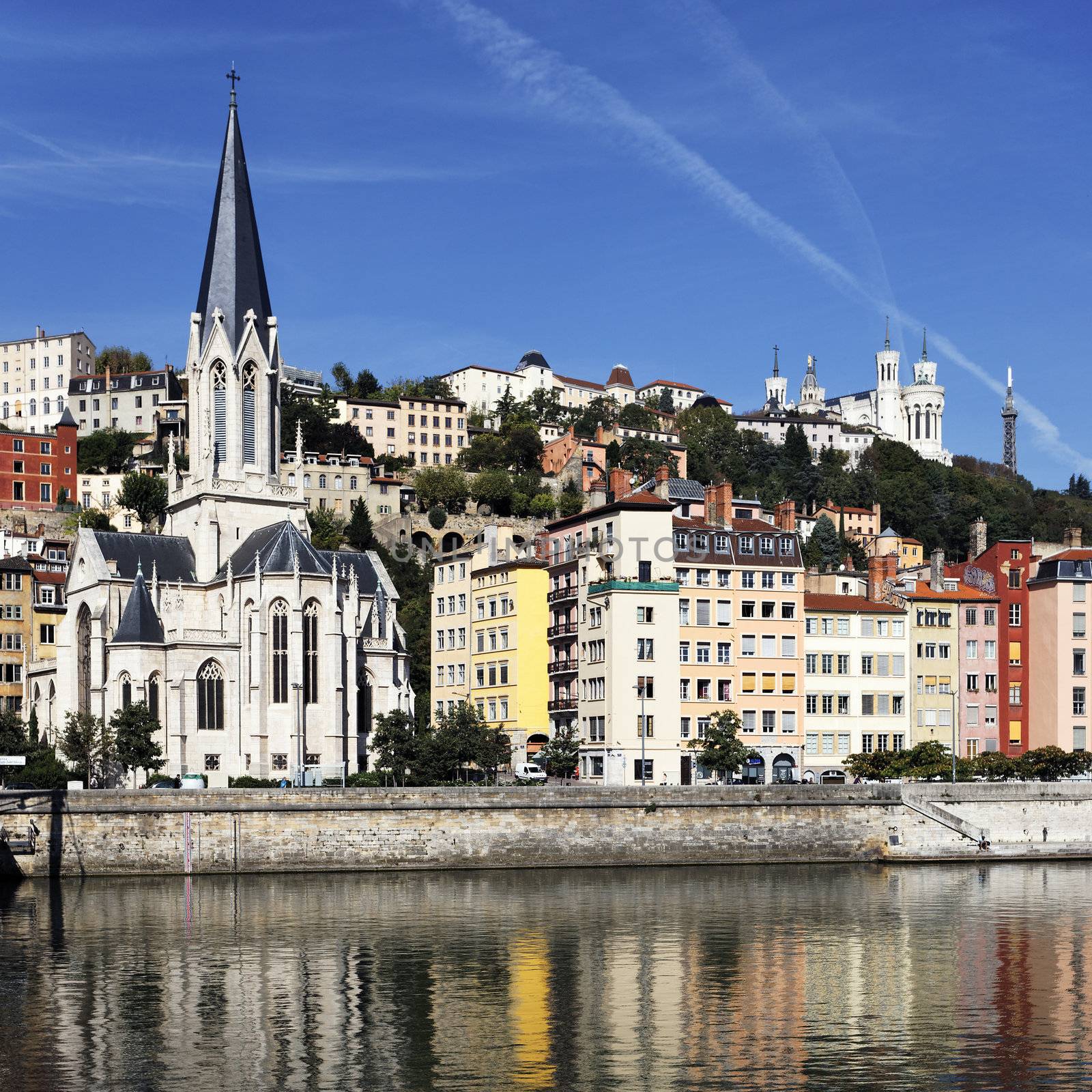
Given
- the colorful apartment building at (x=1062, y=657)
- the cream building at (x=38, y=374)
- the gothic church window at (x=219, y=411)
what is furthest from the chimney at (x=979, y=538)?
the cream building at (x=38, y=374)

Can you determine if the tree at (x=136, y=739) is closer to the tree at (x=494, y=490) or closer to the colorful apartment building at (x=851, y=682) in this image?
the colorful apartment building at (x=851, y=682)

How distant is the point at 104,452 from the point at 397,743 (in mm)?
A: 87939

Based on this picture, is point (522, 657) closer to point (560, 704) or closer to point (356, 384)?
point (560, 704)

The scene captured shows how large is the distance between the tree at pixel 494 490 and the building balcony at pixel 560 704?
75590 millimetres

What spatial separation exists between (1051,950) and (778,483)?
152072mm

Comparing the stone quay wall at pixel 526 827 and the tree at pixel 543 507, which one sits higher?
the tree at pixel 543 507

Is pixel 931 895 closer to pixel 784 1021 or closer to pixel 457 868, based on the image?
pixel 457 868

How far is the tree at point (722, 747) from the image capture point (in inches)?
3105

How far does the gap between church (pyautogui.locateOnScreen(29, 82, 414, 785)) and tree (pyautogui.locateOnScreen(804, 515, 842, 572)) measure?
58118mm

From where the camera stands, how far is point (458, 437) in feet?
611

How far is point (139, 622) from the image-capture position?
274 feet

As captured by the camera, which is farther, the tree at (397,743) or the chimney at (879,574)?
the chimney at (879,574)

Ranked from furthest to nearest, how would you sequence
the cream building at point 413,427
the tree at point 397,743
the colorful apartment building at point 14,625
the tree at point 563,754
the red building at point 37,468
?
the cream building at point 413,427, the red building at point 37,468, the colorful apartment building at point 14,625, the tree at point 563,754, the tree at point 397,743

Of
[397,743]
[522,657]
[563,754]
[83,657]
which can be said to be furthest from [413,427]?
[397,743]
